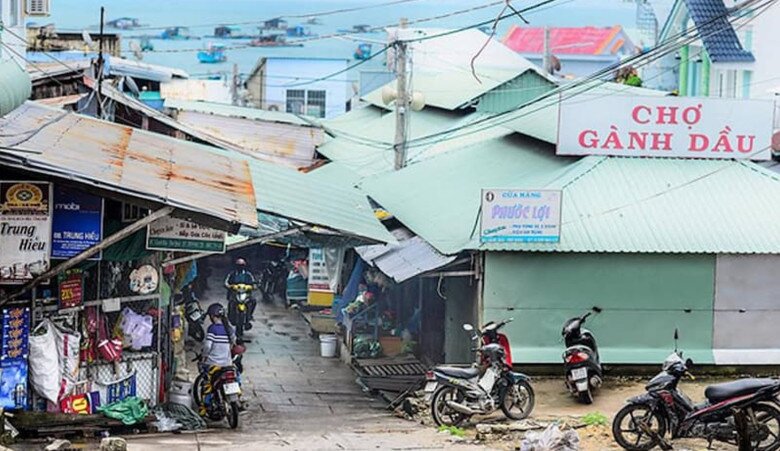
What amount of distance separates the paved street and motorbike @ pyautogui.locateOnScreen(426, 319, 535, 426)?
356 millimetres

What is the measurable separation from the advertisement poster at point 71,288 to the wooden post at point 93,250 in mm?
826

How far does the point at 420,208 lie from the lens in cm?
2122

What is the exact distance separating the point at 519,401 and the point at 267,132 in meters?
21.8

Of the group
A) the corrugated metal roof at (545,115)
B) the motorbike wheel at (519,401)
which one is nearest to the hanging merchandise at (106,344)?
the motorbike wheel at (519,401)

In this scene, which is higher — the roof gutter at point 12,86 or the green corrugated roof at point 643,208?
the roof gutter at point 12,86

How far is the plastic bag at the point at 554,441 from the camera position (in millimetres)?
12695

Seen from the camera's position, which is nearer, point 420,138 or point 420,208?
point 420,208

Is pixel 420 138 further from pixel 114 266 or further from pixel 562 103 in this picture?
pixel 114 266

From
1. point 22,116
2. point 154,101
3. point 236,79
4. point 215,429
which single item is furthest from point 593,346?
point 236,79

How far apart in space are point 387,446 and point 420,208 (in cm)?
799

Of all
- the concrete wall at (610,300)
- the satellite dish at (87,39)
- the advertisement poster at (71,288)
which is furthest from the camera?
the satellite dish at (87,39)

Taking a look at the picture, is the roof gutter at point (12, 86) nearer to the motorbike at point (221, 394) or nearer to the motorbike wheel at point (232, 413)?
the motorbike at point (221, 394)

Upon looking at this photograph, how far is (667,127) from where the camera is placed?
18.7 metres

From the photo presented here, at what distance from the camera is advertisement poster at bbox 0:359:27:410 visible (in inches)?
529
